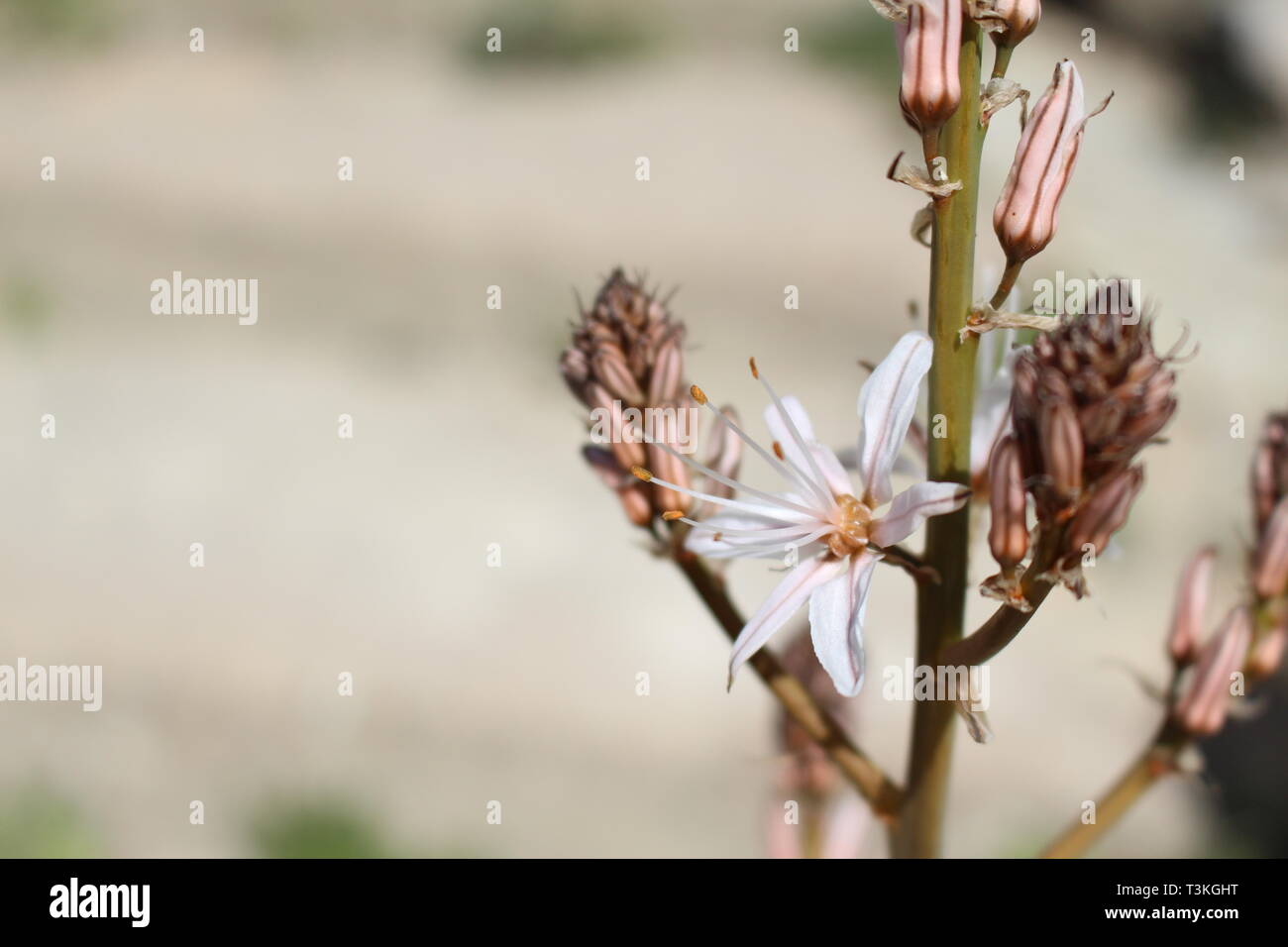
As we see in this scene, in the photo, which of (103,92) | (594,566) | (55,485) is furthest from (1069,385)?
(103,92)

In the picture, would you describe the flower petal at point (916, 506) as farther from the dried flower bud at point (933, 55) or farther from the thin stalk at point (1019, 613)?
the dried flower bud at point (933, 55)

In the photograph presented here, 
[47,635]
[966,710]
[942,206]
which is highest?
[942,206]

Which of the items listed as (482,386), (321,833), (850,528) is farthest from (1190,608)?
(482,386)

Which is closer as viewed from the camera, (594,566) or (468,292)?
(594,566)
